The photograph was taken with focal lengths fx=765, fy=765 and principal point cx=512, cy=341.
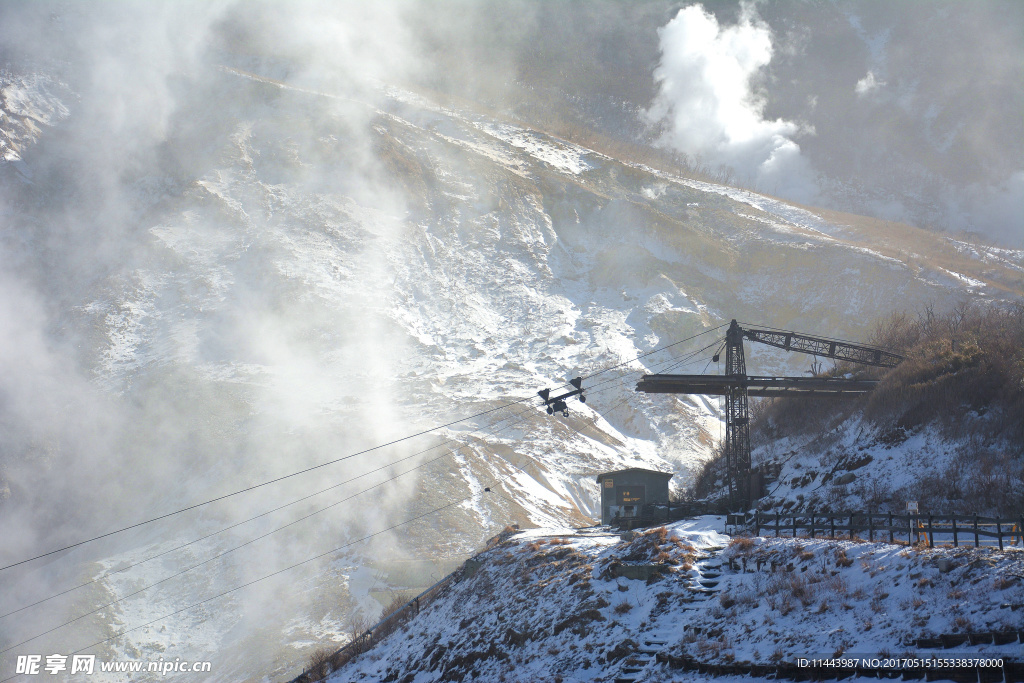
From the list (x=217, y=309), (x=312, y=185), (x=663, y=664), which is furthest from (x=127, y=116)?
(x=663, y=664)

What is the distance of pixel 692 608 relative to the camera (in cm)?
2053

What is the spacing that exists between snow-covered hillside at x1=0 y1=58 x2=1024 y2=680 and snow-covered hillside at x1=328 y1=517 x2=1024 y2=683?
A: 68.0ft

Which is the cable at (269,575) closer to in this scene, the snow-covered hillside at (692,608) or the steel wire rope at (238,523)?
Result: the steel wire rope at (238,523)

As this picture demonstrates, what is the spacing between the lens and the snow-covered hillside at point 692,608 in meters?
15.8

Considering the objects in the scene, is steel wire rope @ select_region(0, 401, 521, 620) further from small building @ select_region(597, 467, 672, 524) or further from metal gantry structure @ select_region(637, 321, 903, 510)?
metal gantry structure @ select_region(637, 321, 903, 510)

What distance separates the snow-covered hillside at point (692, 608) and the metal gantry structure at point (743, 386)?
10508 mm

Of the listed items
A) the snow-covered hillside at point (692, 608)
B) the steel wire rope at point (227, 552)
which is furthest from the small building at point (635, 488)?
the steel wire rope at point (227, 552)

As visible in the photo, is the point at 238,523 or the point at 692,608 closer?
the point at 692,608

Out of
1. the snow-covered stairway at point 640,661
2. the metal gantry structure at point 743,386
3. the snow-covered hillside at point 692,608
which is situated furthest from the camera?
the metal gantry structure at point 743,386

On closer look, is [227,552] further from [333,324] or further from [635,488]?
[333,324]

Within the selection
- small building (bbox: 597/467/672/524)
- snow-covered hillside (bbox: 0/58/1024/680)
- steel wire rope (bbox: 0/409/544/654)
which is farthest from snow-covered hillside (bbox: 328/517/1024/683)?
steel wire rope (bbox: 0/409/544/654)

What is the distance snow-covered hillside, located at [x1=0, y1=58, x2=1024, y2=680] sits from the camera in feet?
180

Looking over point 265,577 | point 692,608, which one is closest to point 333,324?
point 265,577

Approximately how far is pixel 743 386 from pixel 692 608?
22.9 meters
